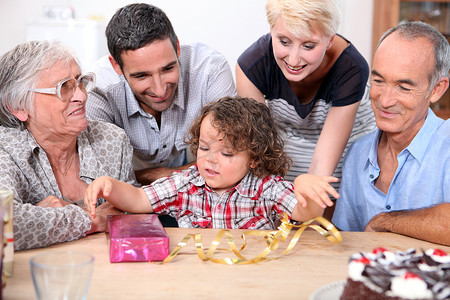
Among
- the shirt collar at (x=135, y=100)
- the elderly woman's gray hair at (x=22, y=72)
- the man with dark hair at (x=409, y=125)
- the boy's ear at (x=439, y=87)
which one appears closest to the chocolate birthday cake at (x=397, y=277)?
the man with dark hair at (x=409, y=125)

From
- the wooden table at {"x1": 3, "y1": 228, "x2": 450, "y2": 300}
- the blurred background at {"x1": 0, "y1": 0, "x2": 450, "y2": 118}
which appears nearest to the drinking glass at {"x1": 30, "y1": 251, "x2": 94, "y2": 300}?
the wooden table at {"x1": 3, "y1": 228, "x2": 450, "y2": 300}

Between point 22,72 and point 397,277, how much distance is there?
55.9 inches

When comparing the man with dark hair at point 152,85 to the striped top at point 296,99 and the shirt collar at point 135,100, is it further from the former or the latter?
the striped top at point 296,99

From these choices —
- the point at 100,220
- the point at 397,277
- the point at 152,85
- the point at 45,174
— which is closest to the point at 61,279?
the point at 397,277

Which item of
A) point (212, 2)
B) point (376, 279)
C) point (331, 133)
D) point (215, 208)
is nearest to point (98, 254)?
point (215, 208)

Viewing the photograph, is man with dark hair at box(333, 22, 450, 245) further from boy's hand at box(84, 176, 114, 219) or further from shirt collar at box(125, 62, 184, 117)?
shirt collar at box(125, 62, 184, 117)

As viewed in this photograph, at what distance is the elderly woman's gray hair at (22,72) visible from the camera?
1808mm

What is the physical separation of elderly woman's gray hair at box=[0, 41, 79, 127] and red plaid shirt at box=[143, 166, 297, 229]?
0.54 m

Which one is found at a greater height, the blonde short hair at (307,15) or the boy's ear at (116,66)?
the blonde short hair at (307,15)

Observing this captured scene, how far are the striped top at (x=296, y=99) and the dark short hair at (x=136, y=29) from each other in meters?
0.40

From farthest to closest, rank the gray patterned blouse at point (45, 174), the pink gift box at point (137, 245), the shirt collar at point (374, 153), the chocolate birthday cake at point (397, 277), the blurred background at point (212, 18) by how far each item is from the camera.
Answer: the blurred background at point (212, 18), the shirt collar at point (374, 153), the gray patterned blouse at point (45, 174), the pink gift box at point (137, 245), the chocolate birthday cake at point (397, 277)

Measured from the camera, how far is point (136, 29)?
2219 mm

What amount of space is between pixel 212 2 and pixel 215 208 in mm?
3727

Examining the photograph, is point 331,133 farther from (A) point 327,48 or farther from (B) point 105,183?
(B) point 105,183
